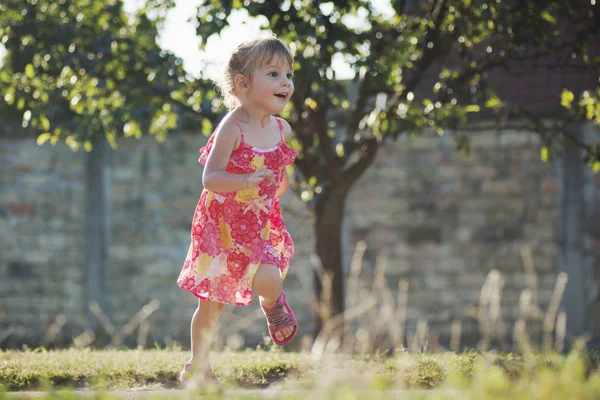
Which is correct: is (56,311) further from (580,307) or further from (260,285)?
(260,285)

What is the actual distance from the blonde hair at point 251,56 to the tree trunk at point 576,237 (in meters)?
4.99

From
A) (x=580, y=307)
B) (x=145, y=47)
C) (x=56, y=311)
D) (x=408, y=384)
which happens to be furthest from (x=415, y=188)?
(x=408, y=384)

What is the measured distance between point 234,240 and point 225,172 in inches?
12.1

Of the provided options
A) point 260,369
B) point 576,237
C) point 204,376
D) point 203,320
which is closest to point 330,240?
point 260,369

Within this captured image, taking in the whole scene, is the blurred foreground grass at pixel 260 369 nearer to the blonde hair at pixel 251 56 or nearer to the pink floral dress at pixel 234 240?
the pink floral dress at pixel 234 240

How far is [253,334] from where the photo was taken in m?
8.35

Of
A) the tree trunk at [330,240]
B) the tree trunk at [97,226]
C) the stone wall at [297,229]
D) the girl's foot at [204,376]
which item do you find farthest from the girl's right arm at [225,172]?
the tree trunk at [97,226]

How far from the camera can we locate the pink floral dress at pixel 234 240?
12.1 ft

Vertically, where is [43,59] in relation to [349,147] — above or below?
above

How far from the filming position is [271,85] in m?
3.73

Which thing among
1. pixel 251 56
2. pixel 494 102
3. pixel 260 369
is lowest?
pixel 260 369

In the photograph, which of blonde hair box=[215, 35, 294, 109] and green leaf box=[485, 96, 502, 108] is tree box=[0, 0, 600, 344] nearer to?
green leaf box=[485, 96, 502, 108]

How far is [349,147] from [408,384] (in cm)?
246

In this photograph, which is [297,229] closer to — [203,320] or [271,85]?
[203,320]
